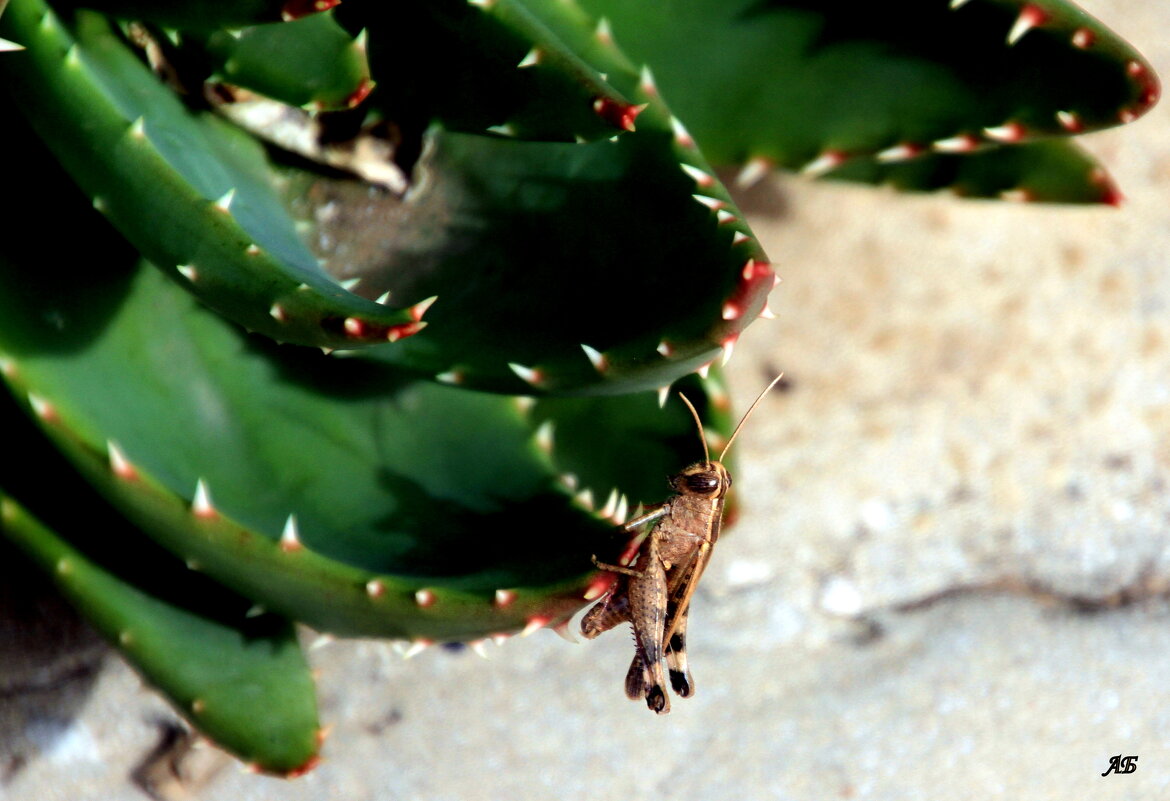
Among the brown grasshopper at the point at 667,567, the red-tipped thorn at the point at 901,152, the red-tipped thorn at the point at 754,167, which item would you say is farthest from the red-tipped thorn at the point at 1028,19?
the brown grasshopper at the point at 667,567

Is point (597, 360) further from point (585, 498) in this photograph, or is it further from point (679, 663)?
point (679, 663)

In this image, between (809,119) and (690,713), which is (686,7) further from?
(690,713)

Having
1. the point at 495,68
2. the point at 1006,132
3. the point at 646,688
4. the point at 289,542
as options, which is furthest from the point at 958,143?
the point at 289,542

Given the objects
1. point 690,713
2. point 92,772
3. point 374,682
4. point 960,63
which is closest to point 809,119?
point 960,63

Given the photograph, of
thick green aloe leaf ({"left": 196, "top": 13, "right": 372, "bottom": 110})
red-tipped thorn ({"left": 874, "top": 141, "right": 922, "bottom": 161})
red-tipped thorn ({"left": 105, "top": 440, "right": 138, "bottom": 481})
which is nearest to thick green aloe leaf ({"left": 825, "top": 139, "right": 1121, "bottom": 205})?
red-tipped thorn ({"left": 874, "top": 141, "right": 922, "bottom": 161})

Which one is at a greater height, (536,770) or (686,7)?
(686,7)

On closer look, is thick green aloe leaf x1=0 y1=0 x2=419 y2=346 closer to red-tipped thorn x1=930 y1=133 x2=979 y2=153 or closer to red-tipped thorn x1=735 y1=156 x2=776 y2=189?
red-tipped thorn x1=735 y1=156 x2=776 y2=189
